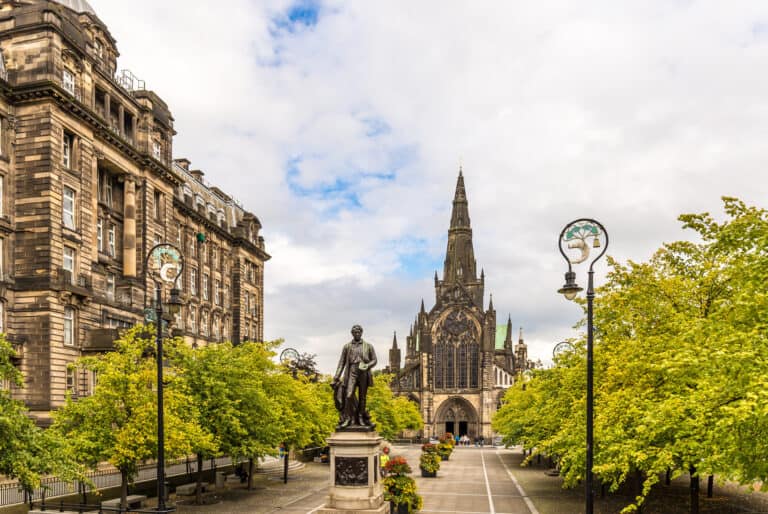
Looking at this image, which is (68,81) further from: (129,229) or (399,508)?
(399,508)

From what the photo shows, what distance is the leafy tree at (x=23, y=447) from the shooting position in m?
16.3

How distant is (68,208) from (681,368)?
117 ft

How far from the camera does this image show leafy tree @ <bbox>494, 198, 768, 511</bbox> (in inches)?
476

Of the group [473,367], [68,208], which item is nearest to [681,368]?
[68,208]

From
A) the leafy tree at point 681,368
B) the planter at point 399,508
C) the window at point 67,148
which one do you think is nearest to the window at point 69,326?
the window at point 67,148

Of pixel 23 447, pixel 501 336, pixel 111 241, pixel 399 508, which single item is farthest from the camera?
pixel 501 336

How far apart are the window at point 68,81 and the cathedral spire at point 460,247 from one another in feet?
290

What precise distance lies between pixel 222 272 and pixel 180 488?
37984mm

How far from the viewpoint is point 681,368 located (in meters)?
13.6

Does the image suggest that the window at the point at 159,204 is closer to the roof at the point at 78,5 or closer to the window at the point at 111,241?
the window at the point at 111,241

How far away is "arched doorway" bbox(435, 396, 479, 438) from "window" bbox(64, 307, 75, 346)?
77080mm

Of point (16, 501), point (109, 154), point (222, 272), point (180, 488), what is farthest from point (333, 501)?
point (222, 272)

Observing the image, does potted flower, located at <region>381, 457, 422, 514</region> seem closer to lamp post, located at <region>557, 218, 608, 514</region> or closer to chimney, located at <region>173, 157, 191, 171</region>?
lamp post, located at <region>557, 218, 608, 514</region>

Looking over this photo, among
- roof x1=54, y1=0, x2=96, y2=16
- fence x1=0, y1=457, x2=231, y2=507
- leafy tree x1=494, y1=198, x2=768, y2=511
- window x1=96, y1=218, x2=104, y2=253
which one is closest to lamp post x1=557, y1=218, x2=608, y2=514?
leafy tree x1=494, y1=198, x2=768, y2=511
